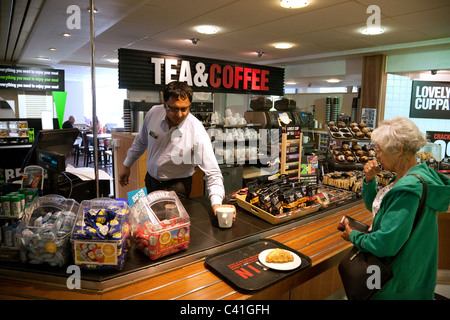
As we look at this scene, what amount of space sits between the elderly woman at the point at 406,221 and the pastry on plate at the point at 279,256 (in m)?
0.34

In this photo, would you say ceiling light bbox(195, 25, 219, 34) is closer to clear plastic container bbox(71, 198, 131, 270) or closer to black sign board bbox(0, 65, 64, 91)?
clear plastic container bbox(71, 198, 131, 270)

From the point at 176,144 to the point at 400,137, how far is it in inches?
61.0

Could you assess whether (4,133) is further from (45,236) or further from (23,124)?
(45,236)

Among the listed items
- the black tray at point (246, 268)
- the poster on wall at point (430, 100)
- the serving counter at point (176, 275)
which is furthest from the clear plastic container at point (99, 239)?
the poster on wall at point (430, 100)

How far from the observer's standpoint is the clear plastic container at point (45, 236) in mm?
1350

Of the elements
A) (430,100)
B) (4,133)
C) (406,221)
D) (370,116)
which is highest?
(430,100)

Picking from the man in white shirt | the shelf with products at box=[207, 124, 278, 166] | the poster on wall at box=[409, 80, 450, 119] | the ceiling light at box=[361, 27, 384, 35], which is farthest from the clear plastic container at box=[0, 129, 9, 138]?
the poster on wall at box=[409, 80, 450, 119]

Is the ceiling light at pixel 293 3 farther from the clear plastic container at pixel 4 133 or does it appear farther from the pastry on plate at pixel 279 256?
the clear plastic container at pixel 4 133

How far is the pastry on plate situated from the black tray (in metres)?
0.06

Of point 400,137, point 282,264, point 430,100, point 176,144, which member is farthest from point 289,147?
point 430,100

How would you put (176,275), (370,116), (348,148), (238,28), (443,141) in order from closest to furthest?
(176,275) → (348,148) → (443,141) → (238,28) → (370,116)

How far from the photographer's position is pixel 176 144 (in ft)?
8.02

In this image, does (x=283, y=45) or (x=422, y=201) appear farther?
(x=283, y=45)
